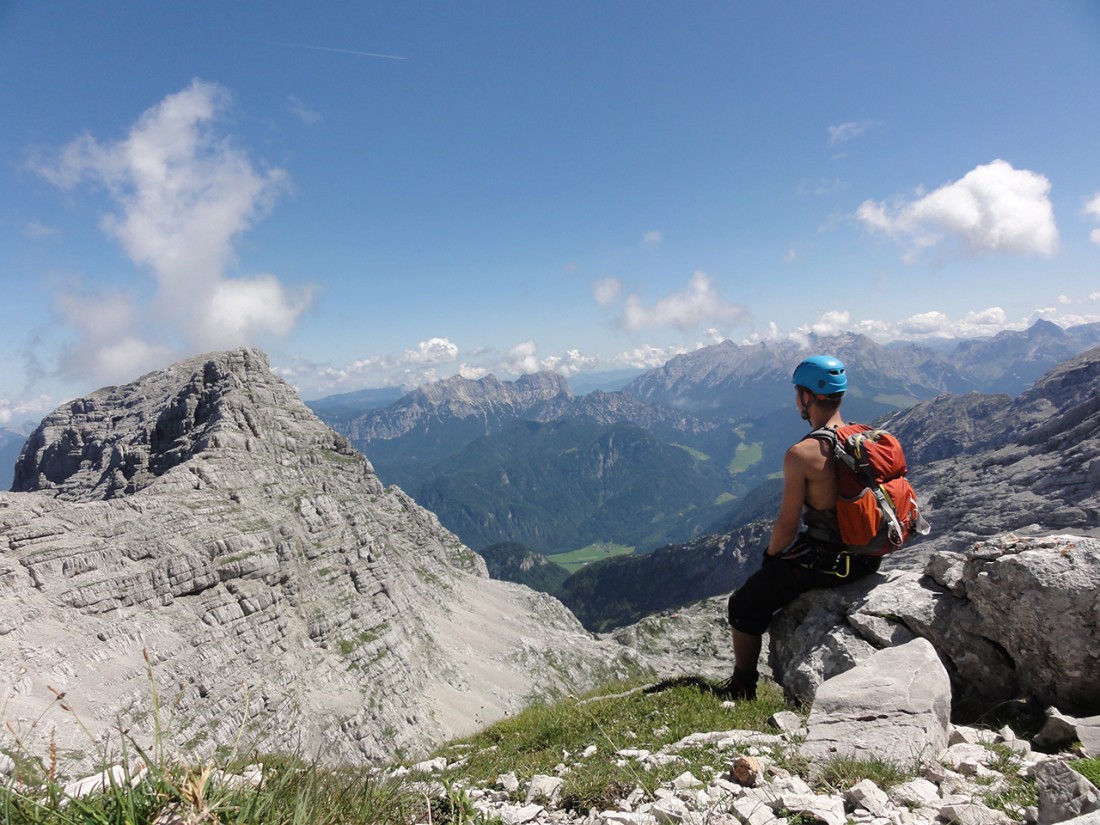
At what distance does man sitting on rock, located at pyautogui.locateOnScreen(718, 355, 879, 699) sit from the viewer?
32.1ft

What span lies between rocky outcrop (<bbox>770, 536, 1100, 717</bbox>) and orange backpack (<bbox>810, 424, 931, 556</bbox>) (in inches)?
49.9

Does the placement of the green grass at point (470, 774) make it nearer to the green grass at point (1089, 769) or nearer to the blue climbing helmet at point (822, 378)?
the green grass at point (1089, 769)

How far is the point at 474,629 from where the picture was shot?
144 metres

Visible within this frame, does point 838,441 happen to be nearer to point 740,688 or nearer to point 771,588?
point 771,588

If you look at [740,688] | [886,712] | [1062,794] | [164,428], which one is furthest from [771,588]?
[164,428]

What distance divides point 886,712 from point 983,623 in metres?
3.24

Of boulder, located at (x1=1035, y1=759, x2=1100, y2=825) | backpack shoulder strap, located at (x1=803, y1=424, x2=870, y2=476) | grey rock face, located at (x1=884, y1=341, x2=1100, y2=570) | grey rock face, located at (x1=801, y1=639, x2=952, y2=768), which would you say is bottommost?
grey rock face, located at (x1=884, y1=341, x2=1100, y2=570)

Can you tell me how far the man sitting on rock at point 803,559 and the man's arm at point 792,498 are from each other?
0.07 ft

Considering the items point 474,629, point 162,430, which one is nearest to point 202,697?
point 474,629

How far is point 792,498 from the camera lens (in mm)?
9297

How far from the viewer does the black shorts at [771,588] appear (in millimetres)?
10203

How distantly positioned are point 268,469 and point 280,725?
6280 centimetres

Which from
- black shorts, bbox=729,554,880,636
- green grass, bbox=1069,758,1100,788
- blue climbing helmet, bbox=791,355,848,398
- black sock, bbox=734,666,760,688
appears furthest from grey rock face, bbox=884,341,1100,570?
green grass, bbox=1069,758,1100,788

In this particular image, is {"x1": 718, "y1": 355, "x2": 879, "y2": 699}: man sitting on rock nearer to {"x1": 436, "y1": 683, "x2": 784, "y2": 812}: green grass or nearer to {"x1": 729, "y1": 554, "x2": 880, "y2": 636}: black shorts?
{"x1": 729, "y1": 554, "x2": 880, "y2": 636}: black shorts
